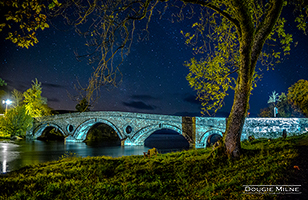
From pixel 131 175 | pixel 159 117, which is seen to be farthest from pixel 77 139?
pixel 131 175

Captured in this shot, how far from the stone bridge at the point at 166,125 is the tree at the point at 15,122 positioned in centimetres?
443

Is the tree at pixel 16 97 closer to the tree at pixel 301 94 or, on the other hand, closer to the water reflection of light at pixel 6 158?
the water reflection of light at pixel 6 158

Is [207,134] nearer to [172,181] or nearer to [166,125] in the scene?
[166,125]

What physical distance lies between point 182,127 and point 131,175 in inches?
706

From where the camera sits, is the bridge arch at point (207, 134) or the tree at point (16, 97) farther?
the tree at point (16, 97)

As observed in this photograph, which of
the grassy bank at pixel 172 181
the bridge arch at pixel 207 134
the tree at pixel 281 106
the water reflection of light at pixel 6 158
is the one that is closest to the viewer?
the grassy bank at pixel 172 181

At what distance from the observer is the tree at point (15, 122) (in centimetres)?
2856

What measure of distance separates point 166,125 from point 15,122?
21927 millimetres

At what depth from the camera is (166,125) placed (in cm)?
2334

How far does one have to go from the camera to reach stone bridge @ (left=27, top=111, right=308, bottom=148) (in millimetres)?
19781

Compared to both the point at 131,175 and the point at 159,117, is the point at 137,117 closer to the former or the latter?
the point at 159,117

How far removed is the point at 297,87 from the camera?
74.2ft

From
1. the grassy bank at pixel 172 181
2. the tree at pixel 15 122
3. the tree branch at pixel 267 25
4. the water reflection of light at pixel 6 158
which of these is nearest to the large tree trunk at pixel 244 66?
the tree branch at pixel 267 25

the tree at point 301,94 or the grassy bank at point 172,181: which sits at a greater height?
the tree at point 301,94
